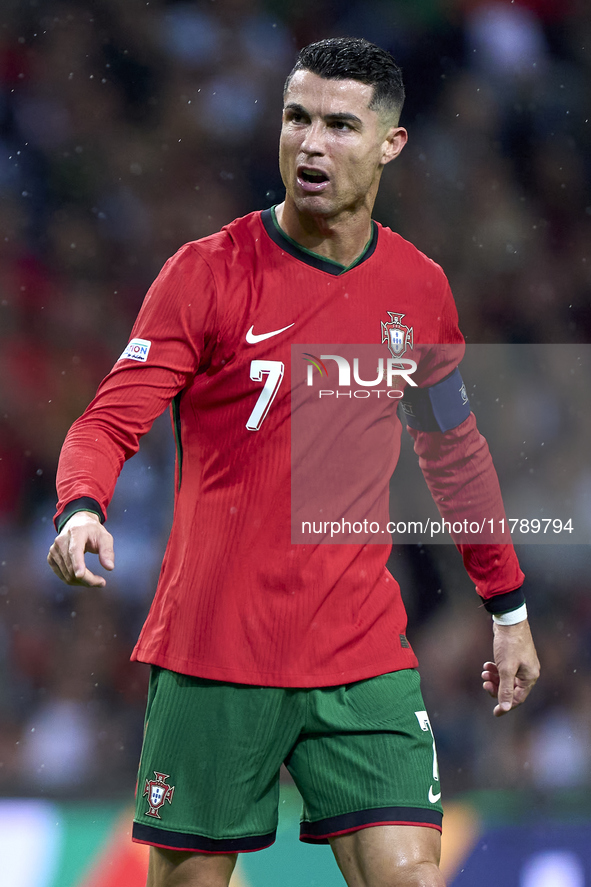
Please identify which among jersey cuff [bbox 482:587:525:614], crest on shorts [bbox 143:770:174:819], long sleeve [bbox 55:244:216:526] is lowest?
crest on shorts [bbox 143:770:174:819]

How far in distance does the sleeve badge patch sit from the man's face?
0.39 metres

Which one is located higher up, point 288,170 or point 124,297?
point 124,297

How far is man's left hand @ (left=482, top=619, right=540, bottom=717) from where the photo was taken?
6.94 feet

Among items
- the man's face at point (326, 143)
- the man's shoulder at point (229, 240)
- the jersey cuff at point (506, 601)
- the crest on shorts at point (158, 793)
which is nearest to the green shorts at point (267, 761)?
the crest on shorts at point (158, 793)

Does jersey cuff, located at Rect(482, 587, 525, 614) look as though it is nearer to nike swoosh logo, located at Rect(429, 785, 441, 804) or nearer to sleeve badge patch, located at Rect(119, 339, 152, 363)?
nike swoosh logo, located at Rect(429, 785, 441, 804)

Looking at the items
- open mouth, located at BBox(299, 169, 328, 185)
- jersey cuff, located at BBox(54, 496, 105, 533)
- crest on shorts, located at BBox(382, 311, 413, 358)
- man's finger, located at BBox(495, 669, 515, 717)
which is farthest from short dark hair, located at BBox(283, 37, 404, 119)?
man's finger, located at BBox(495, 669, 515, 717)

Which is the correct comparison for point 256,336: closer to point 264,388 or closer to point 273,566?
point 264,388

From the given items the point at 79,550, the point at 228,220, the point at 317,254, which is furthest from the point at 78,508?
the point at 228,220

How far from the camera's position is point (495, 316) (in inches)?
169

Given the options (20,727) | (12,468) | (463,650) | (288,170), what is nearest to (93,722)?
(20,727)

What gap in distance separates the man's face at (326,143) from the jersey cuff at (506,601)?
84 centimetres

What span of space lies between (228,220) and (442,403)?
7.55 feet

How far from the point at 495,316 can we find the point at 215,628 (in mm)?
2725

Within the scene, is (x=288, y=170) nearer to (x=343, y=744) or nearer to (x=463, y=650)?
(x=343, y=744)
